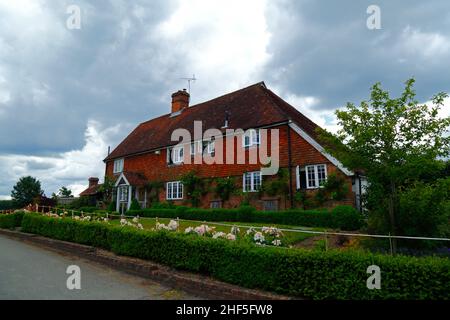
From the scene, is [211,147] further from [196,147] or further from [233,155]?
[233,155]

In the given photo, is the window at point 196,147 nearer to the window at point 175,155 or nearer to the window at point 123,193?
the window at point 175,155

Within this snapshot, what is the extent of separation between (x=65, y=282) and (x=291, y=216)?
10.9m

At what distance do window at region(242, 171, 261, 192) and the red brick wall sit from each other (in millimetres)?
329

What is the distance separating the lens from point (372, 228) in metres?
11.3

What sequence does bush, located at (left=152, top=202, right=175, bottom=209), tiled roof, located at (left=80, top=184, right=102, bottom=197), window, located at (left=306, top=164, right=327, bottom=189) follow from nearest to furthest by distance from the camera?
window, located at (left=306, top=164, right=327, bottom=189)
bush, located at (left=152, top=202, right=175, bottom=209)
tiled roof, located at (left=80, top=184, right=102, bottom=197)

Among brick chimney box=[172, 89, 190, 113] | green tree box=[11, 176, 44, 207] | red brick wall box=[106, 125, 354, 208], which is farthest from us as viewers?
green tree box=[11, 176, 44, 207]

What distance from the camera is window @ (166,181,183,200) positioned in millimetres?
25141

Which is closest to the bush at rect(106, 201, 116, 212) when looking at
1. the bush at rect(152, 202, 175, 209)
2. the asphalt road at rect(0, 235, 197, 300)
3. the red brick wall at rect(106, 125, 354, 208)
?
the red brick wall at rect(106, 125, 354, 208)

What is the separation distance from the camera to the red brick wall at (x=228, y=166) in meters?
18.0

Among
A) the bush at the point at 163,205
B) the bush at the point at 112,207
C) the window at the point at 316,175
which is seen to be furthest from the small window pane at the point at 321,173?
the bush at the point at 112,207

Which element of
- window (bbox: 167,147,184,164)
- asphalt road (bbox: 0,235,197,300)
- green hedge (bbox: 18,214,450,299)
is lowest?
asphalt road (bbox: 0,235,197,300)

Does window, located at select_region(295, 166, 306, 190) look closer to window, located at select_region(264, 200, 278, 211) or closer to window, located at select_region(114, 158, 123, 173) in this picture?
window, located at select_region(264, 200, 278, 211)

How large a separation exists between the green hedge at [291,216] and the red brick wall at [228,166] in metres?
2.15
